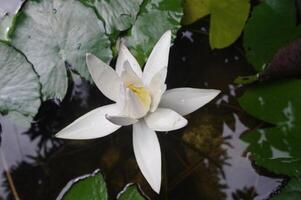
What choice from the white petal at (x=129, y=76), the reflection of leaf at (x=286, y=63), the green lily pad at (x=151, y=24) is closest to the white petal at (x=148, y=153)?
the white petal at (x=129, y=76)

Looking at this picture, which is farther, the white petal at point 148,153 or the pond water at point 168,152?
the pond water at point 168,152

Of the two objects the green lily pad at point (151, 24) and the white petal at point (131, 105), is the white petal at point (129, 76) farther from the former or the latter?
the green lily pad at point (151, 24)

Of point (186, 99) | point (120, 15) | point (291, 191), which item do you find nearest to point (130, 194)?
point (186, 99)

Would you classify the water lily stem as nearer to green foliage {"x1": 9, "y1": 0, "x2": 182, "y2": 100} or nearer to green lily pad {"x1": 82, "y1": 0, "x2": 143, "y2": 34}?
green foliage {"x1": 9, "y1": 0, "x2": 182, "y2": 100}

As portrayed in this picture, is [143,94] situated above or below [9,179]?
above

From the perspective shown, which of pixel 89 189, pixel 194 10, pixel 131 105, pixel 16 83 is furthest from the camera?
pixel 194 10

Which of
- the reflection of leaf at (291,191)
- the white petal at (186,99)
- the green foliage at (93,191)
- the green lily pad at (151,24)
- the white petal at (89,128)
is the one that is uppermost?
the green lily pad at (151,24)

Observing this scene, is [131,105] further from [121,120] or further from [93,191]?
[93,191]
